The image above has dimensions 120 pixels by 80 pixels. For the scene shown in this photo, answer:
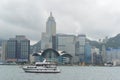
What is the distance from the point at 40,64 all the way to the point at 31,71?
15.1 feet

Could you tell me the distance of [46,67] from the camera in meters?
125

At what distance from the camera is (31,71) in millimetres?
124812

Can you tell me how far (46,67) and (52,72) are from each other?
3.14 meters

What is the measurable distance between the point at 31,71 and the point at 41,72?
4404mm

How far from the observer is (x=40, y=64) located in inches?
5027

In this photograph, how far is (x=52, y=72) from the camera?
405ft

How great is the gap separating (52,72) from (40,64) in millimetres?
6472

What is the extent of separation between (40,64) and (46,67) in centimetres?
340

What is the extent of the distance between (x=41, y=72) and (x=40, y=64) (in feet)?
19.8

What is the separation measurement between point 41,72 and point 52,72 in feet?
12.5

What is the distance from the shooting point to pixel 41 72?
401 feet

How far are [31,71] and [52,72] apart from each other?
722 cm
